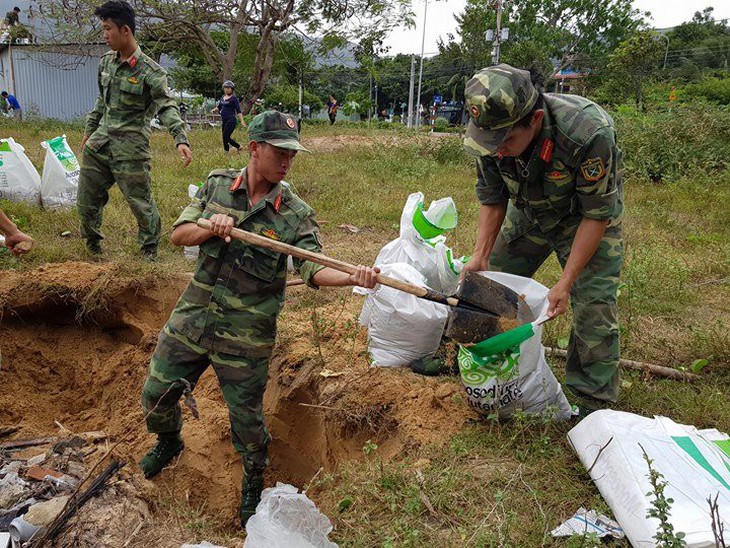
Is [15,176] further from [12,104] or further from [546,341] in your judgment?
[12,104]

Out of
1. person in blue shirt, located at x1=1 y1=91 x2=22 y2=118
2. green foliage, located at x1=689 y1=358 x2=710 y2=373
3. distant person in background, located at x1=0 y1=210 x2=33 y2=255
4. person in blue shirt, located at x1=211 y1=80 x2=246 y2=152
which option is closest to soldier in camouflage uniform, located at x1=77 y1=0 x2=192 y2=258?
distant person in background, located at x1=0 y1=210 x2=33 y2=255

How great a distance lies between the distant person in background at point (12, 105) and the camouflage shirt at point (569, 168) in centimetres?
1886

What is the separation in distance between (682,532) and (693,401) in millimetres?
1369

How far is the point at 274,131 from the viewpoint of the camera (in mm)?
2166

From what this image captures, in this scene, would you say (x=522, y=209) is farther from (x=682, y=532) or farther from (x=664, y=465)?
(x=682, y=532)

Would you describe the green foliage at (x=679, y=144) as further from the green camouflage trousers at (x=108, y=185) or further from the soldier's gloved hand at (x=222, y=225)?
the soldier's gloved hand at (x=222, y=225)

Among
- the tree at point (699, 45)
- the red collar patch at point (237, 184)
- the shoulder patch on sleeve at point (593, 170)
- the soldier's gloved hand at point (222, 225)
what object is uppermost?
the tree at point (699, 45)

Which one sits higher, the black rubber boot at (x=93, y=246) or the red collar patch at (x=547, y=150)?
the red collar patch at (x=547, y=150)

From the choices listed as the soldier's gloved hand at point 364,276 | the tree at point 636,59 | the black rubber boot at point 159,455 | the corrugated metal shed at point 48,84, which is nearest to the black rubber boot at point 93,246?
the black rubber boot at point 159,455

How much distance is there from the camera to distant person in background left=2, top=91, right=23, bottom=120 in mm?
17250

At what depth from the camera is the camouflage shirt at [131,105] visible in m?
4.07

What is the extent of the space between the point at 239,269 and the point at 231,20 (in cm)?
1360

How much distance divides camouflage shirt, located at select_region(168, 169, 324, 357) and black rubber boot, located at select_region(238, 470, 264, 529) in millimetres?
634

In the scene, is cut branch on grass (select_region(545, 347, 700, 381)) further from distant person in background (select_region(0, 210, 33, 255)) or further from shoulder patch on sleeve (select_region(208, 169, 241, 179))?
distant person in background (select_region(0, 210, 33, 255))
